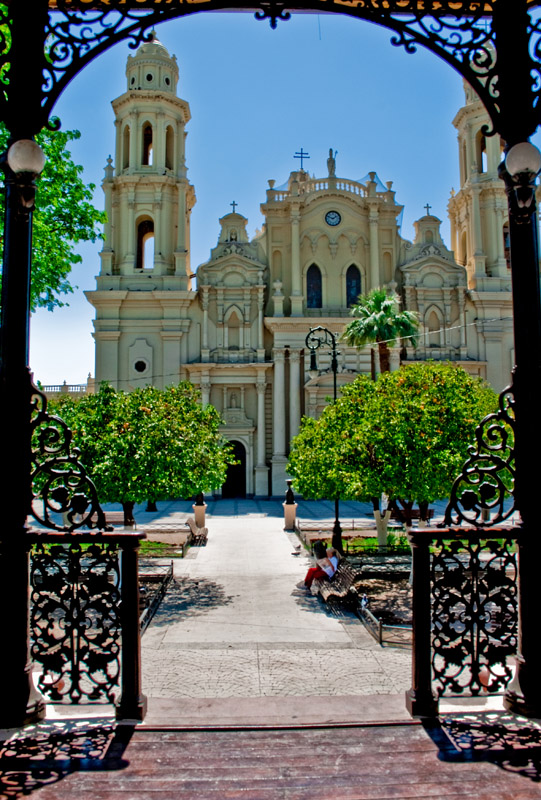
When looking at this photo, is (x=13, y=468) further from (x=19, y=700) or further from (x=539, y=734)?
(x=539, y=734)

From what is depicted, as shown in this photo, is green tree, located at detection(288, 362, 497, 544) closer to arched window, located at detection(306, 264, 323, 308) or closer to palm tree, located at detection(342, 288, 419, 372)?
palm tree, located at detection(342, 288, 419, 372)

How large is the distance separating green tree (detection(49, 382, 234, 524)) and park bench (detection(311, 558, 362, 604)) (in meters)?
3.20

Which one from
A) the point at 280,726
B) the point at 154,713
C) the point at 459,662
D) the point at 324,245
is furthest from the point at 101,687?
the point at 324,245

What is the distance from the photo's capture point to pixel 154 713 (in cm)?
493

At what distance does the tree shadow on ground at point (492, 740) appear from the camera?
4117 mm

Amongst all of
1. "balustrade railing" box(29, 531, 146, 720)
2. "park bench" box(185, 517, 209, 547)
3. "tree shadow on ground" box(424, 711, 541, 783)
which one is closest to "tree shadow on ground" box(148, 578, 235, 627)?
"park bench" box(185, 517, 209, 547)

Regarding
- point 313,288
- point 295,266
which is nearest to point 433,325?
point 313,288

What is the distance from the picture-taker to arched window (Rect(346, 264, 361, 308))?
129 ft

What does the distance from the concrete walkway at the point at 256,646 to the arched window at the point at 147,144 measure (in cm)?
2961

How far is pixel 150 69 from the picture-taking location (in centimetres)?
3847

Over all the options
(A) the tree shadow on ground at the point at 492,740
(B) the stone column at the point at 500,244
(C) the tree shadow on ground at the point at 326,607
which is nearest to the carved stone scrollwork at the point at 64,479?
(A) the tree shadow on ground at the point at 492,740

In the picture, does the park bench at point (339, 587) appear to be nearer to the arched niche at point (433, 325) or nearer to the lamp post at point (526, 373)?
the lamp post at point (526, 373)

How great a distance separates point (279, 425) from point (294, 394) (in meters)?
1.96

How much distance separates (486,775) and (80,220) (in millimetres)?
13541
